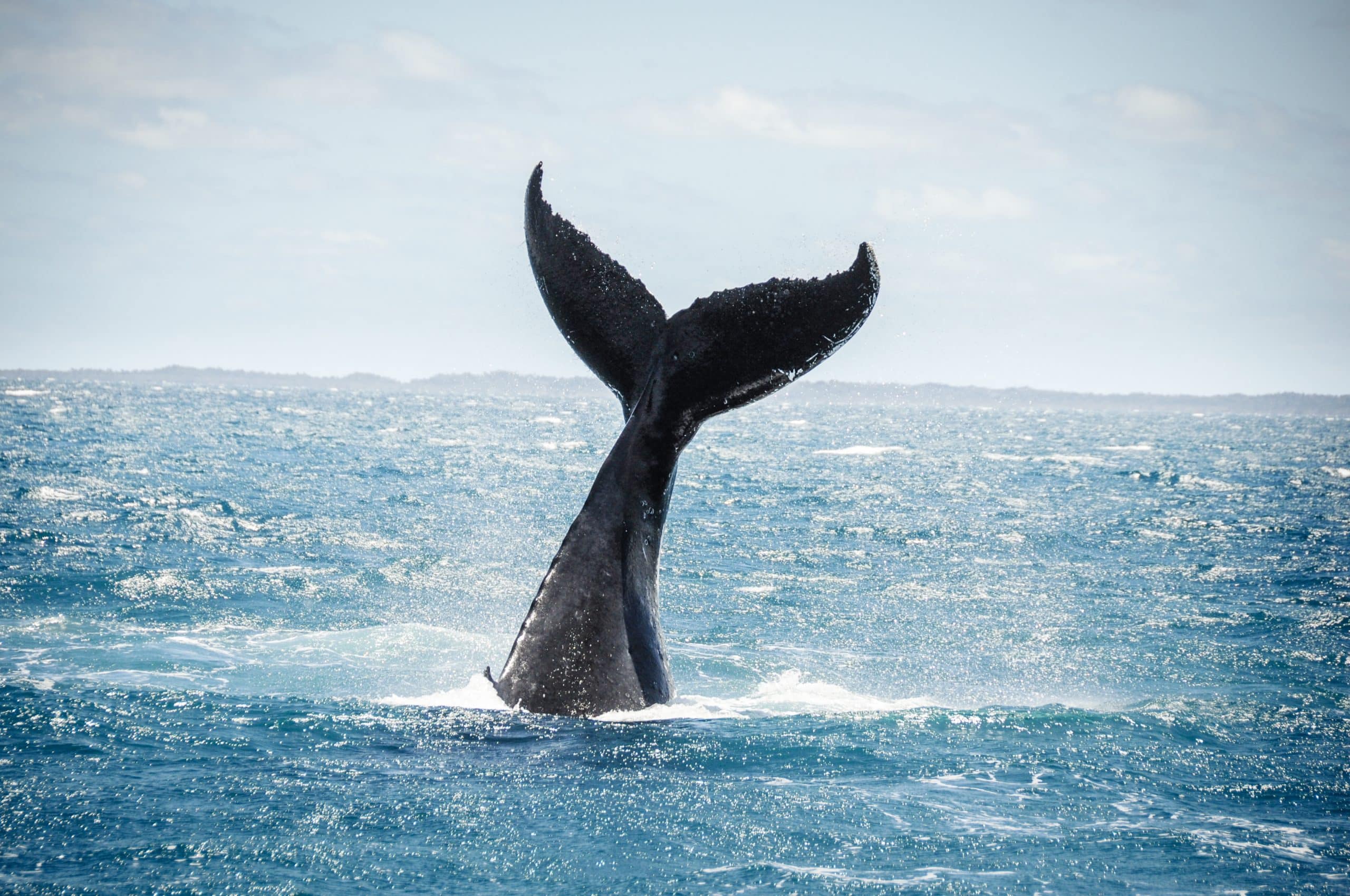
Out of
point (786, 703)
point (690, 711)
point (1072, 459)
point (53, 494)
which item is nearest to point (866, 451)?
point (1072, 459)

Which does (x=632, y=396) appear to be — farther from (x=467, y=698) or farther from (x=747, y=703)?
(x=747, y=703)

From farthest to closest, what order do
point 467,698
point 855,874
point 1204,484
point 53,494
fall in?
point 1204,484 < point 53,494 < point 467,698 < point 855,874

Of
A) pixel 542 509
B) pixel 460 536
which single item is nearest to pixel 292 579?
pixel 460 536

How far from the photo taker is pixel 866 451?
66.8 m

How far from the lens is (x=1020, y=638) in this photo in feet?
44.5

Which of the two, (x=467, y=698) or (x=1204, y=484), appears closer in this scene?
(x=467, y=698)

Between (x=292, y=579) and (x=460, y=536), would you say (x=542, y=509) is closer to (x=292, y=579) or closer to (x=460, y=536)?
(x=460, y=536)

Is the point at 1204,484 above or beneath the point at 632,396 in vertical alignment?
beneath

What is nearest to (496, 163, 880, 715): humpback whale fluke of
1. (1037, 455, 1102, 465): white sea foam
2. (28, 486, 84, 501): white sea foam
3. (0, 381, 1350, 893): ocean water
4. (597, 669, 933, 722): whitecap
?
(0, 381, 1350, 893): ocean water

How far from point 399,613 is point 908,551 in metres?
11.0

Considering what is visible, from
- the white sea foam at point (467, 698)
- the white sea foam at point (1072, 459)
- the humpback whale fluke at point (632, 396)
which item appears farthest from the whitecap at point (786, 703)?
the white sea foam at point (1072, 459)

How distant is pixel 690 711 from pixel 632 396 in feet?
7.90

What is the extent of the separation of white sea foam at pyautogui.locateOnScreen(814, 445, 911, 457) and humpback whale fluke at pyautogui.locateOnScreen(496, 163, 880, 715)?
5352 cm

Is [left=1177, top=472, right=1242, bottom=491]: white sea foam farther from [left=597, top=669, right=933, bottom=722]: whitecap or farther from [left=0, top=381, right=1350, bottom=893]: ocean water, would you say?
[left=597, top=669, right=933, bottom=722]: whitecap
